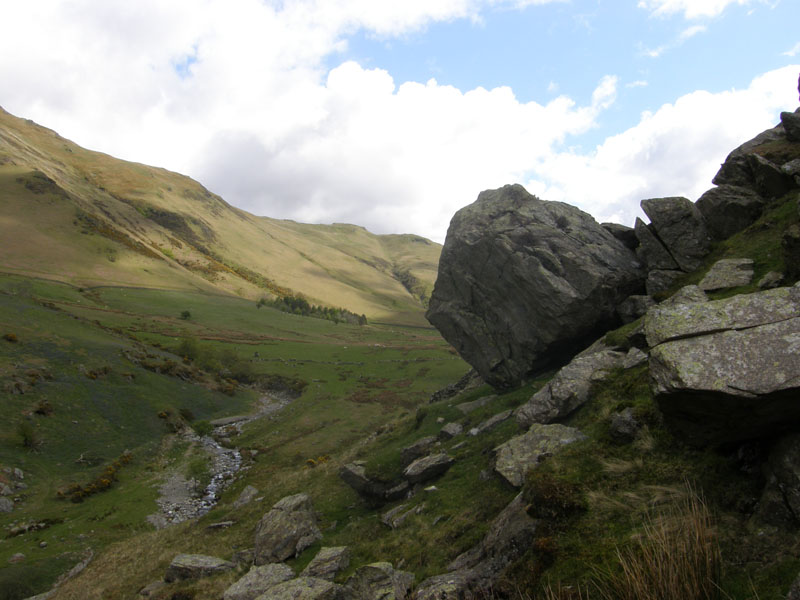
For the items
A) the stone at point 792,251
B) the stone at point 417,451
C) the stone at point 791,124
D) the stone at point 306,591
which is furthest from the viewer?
the stone at point 791,124

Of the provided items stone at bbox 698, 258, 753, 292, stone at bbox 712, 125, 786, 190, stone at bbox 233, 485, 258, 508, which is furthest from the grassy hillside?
stone at bbox 712, 125, 786, 190

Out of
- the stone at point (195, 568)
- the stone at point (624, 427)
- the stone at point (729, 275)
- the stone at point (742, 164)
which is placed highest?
the stone at point (742, 164)

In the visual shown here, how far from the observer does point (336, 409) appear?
69125mm

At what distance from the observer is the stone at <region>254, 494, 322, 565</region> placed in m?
21.5

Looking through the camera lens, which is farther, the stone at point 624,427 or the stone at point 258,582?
the stone at point 258,582

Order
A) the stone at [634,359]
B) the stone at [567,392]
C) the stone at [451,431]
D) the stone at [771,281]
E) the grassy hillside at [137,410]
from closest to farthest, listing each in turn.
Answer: the stone at [771,281] → the stone at [634,359] → the stone at [567,392] → the stone at [451,431] → the grassy hillside at [137,410]

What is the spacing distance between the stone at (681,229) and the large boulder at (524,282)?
277cm

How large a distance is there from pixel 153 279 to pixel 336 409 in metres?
144

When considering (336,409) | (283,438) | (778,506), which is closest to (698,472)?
(778,506)

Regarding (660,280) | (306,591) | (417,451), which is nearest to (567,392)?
(417,451)

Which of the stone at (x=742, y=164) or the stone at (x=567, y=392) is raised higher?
the stone at (x=742, y=164)

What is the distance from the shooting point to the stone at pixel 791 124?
29.2 meters

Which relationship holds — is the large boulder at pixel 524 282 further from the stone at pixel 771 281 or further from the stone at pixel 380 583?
the stone at pixel 380 583

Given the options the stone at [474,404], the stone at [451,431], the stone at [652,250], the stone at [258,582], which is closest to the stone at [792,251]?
the stone at [652,250]
